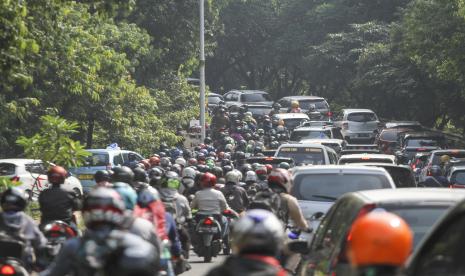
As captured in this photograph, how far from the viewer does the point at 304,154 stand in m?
28.4

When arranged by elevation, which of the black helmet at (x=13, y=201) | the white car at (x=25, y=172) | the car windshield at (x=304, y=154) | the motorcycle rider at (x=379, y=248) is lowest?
the white car at (x=25, y=172)

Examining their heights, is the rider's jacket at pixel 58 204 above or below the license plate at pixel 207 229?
above

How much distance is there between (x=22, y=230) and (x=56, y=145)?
1559 centimetres

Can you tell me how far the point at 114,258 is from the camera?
618cm

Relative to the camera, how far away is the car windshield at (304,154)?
92.2ft

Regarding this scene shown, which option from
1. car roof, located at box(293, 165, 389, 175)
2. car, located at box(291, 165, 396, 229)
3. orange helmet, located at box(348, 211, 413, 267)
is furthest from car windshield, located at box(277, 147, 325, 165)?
orange helmet, located at box(348, 211, 413, 267)

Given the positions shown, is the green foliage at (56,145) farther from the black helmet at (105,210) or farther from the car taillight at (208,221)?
the black helmet at (105,210)

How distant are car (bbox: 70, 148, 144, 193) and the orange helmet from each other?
93.7 ft

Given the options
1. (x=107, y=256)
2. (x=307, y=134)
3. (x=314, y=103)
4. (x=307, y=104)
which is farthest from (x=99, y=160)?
(x=314, y=103)

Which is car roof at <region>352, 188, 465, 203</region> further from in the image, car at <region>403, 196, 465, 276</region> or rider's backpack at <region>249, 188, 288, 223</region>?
rider's backpack at <region>249, 188, 288, 223</region>

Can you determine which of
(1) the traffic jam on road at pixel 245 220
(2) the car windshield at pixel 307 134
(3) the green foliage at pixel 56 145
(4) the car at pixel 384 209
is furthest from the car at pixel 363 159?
(2) the car windshield at pixel 307 134

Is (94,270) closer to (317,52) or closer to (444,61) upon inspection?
(444,61)

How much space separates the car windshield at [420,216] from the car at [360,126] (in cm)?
4314

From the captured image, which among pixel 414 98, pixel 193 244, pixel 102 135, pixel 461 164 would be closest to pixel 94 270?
pixel 193 244
